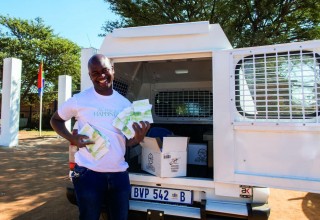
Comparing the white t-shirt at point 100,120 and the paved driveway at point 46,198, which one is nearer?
the white t-shirt at point 100,120

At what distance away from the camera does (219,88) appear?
8.88 feet

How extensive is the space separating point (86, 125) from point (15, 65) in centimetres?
1081

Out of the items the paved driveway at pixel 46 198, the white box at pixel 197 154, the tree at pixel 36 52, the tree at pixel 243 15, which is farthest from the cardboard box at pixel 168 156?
the tree at pixel 36 52

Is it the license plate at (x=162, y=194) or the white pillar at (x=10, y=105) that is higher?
the white pillar at (x=10, y=105)

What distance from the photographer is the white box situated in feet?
12.5

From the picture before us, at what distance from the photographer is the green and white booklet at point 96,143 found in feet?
7.27

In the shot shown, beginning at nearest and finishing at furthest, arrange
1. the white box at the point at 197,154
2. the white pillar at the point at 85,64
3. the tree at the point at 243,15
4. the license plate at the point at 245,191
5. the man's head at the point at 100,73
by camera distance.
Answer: the man's head at the point at 100,73 < the license plate at the point at 245,191 < the white pillar at the point at 85,64 < the white box at the point at 197,154 < the tree at the point at 243,15

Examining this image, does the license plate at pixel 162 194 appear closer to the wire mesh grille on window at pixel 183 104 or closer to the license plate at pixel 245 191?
the license plate at pixel 245 191

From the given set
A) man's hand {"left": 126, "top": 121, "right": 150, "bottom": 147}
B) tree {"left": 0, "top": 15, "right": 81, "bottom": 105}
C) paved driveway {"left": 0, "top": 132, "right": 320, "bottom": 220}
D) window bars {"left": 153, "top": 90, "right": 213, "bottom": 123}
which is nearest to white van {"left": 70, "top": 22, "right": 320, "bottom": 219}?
man's hand {"left": 126, "top": 121, "right": 150, "bottom": 147}

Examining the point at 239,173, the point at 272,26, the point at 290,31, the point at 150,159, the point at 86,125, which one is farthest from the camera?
the point at 290,31

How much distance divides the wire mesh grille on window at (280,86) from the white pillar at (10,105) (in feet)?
35.3

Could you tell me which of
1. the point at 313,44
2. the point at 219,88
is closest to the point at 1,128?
the point at 219,88

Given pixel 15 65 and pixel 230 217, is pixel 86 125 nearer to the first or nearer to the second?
pixel 230 217

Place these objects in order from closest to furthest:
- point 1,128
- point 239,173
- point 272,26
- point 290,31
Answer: point 239,173 < point 272,26 < point 290,31 < point 1,128
